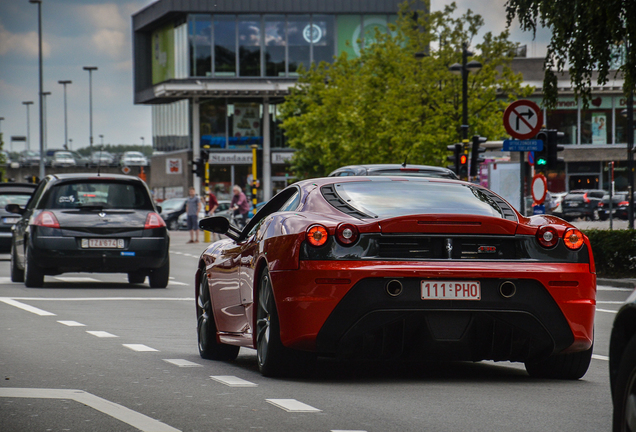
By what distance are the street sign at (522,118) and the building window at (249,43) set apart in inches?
2115

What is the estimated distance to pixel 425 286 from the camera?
6.63m

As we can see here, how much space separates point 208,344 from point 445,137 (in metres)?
33.0

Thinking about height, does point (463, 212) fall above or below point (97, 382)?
above

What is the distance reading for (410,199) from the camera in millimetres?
7262

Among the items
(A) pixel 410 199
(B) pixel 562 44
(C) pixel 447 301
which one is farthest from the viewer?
(B) pixel 562 44

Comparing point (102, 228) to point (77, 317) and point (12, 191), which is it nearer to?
point (77, 317)

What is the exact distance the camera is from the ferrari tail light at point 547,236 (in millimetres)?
6871

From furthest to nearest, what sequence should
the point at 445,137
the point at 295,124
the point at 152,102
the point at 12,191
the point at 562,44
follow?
the point at 152,102 → the point at 295,124 → the point at 445,137 → the point at 12,191 → the point at 562,44

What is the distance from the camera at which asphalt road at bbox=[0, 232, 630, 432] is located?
5.54 m

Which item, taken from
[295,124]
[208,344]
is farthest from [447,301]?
[295,124]

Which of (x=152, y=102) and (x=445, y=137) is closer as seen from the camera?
(x=445, y=137)

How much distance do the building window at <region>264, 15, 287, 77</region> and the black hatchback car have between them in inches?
2219

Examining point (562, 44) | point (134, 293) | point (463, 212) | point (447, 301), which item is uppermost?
point (562, 44)

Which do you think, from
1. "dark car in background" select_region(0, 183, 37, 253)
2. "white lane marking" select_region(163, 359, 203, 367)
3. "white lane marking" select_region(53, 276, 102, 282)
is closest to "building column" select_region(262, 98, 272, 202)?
"dark car in background" select_region(0, 183, 37, 253)
